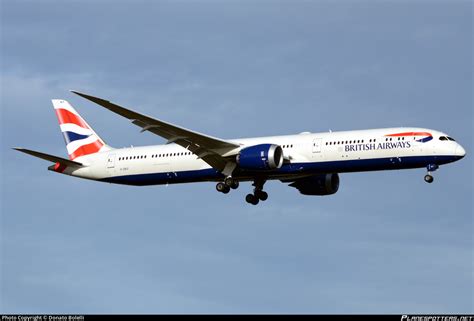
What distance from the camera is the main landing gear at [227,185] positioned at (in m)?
64.1

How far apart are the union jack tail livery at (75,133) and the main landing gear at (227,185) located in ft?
35.9

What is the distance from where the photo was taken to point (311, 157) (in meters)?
61.8

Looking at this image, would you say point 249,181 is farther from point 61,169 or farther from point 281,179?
point 61,169

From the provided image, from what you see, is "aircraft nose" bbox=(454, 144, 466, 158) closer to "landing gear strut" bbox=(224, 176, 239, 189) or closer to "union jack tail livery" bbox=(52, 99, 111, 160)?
"landing gear strut" bbox=(224, 176, 239, 189)

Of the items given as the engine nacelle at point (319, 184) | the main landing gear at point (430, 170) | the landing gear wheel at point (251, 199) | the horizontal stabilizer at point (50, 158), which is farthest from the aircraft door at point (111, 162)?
the main landing gear at point (430, 170)

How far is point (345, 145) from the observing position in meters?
61.0

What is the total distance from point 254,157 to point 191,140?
4227 mm

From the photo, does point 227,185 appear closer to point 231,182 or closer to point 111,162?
point 231,182

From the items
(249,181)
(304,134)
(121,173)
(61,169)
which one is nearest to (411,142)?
(304,134)

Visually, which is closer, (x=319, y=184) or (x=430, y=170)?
(x=430, y=170)

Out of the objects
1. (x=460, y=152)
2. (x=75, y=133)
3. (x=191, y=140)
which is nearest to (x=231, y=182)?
(x=191, y=140)

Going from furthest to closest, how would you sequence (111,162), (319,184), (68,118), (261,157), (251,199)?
(68,118) < (111,162) < (251,199) < (319,184) < (261,157)

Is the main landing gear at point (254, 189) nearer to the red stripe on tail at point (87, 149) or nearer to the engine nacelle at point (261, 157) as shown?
the engine nacelle at point (261, 157)

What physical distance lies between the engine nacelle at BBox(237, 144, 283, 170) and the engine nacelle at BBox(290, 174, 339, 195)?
21.4ft
